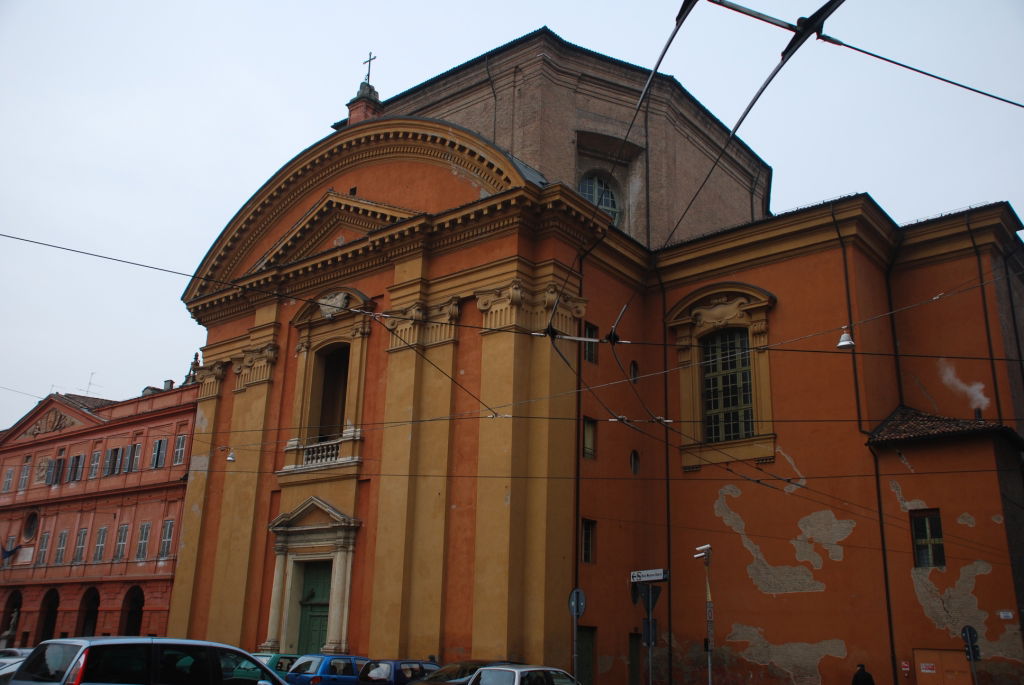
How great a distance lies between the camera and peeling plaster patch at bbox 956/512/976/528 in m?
16.9

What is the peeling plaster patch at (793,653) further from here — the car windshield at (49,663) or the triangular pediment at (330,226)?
the car windshield at (49,663)

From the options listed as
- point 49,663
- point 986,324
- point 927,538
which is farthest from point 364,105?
point 49,663

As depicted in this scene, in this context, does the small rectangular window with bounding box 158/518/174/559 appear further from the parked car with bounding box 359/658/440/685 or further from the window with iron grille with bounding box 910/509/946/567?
the window with iron grille with bounding box 910/509/946/567

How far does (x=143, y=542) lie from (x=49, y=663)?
21.7 metres

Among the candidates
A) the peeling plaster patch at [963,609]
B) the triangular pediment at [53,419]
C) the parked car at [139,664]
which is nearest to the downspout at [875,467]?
the peeling plaster patch at [963,609]

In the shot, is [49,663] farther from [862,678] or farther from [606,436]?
[862,678]

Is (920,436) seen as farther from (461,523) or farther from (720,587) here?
(461,523)

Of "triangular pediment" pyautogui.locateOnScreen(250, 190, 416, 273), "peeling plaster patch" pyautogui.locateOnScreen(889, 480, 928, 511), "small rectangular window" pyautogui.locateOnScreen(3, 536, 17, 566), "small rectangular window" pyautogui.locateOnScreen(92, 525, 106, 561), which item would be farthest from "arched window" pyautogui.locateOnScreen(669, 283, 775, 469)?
"small rectangular window" pyautogui.locateOnScreen(3, 536, 17, 566)

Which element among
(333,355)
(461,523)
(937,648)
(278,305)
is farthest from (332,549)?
(937,648)

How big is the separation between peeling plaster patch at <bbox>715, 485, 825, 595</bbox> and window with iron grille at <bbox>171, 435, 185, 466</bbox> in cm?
1748

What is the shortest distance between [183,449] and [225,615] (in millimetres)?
8054

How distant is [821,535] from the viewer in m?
18.5

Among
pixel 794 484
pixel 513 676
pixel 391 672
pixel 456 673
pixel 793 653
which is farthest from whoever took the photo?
pixel 794 484

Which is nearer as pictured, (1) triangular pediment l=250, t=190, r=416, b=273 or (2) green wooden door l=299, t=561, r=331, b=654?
(2) green wooden door l=299, t=561, r=331, b=654
